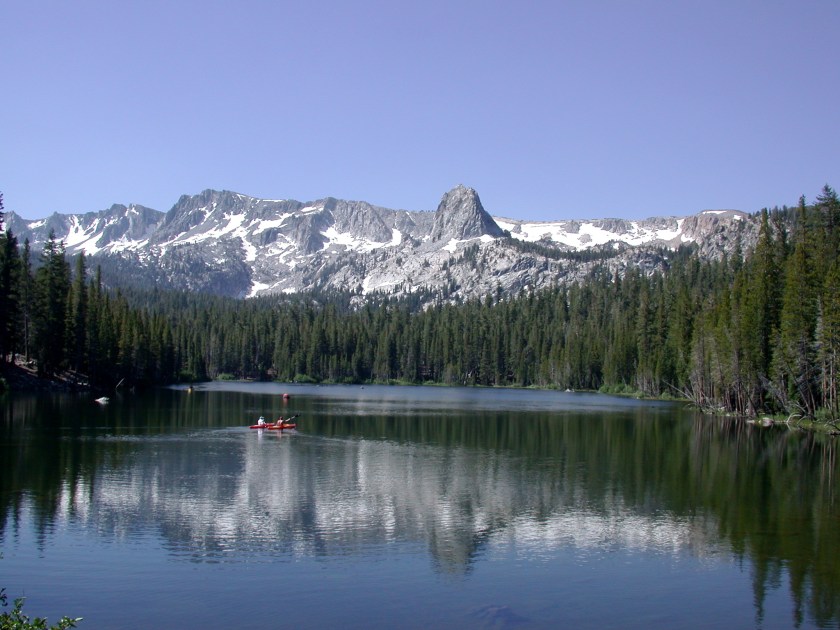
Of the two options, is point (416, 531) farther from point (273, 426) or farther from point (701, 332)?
point (701, 332)

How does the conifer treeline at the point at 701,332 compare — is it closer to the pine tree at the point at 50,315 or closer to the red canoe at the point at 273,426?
the pine tree at the point at 50,315

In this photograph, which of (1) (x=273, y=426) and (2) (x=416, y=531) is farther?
(1) (x=273, y=426)

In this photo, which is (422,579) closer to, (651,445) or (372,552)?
(372,552)

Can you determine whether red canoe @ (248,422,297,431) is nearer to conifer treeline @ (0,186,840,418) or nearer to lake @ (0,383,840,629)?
lake @ (0,383,840,629)

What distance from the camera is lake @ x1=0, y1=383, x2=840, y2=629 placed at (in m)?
23.0

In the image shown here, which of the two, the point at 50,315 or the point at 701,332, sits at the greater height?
the point at 50,315

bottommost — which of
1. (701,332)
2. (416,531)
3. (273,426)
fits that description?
(416,531)

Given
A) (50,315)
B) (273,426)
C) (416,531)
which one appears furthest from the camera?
(50,315)

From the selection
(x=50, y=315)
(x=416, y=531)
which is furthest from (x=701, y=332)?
(x=50, y=315)

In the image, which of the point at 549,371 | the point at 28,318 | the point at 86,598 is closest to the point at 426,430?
the point at 86,598

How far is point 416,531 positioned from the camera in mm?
32188

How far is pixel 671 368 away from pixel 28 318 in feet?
306

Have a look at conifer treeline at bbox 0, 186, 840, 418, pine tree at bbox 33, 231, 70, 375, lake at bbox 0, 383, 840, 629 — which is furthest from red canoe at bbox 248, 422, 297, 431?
pine tree at bbox 33, 231, 70, 375

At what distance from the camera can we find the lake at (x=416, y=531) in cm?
2298
